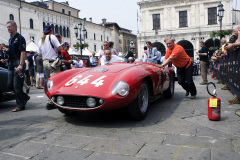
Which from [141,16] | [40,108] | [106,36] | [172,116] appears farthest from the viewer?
[106,36]

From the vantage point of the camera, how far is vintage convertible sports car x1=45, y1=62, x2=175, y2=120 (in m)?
3.32

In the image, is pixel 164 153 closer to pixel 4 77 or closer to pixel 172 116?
pixel 172 116

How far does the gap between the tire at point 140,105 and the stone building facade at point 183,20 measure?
3672 centimetres

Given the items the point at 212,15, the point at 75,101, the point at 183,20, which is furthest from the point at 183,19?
the point at 75,101

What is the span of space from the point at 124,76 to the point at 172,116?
1.16m

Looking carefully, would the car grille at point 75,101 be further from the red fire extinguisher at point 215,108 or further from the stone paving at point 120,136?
the red fire extinguisher at point 215,108

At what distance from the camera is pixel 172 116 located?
4004 mm

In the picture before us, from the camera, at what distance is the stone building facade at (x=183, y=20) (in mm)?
38031

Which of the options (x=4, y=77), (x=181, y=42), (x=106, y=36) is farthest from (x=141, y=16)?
(x=4, y=77)

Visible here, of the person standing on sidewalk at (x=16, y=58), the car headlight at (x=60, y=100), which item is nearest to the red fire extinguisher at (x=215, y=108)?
the car headlight at (x=60, y=100)

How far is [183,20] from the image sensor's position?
39906 mm

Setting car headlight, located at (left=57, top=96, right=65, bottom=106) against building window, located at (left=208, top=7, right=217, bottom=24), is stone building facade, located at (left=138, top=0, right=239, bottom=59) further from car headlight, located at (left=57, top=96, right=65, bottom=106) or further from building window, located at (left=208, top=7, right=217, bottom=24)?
car headlight, located at (left=57, top=96, right=65, bottom=106)

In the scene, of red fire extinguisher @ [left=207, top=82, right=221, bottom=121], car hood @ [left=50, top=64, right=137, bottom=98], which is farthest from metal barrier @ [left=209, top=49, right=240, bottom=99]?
car hood @ [left=50, top=64, right=137, bottom=98]

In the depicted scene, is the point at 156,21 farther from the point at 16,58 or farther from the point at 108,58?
the point at 16,58
